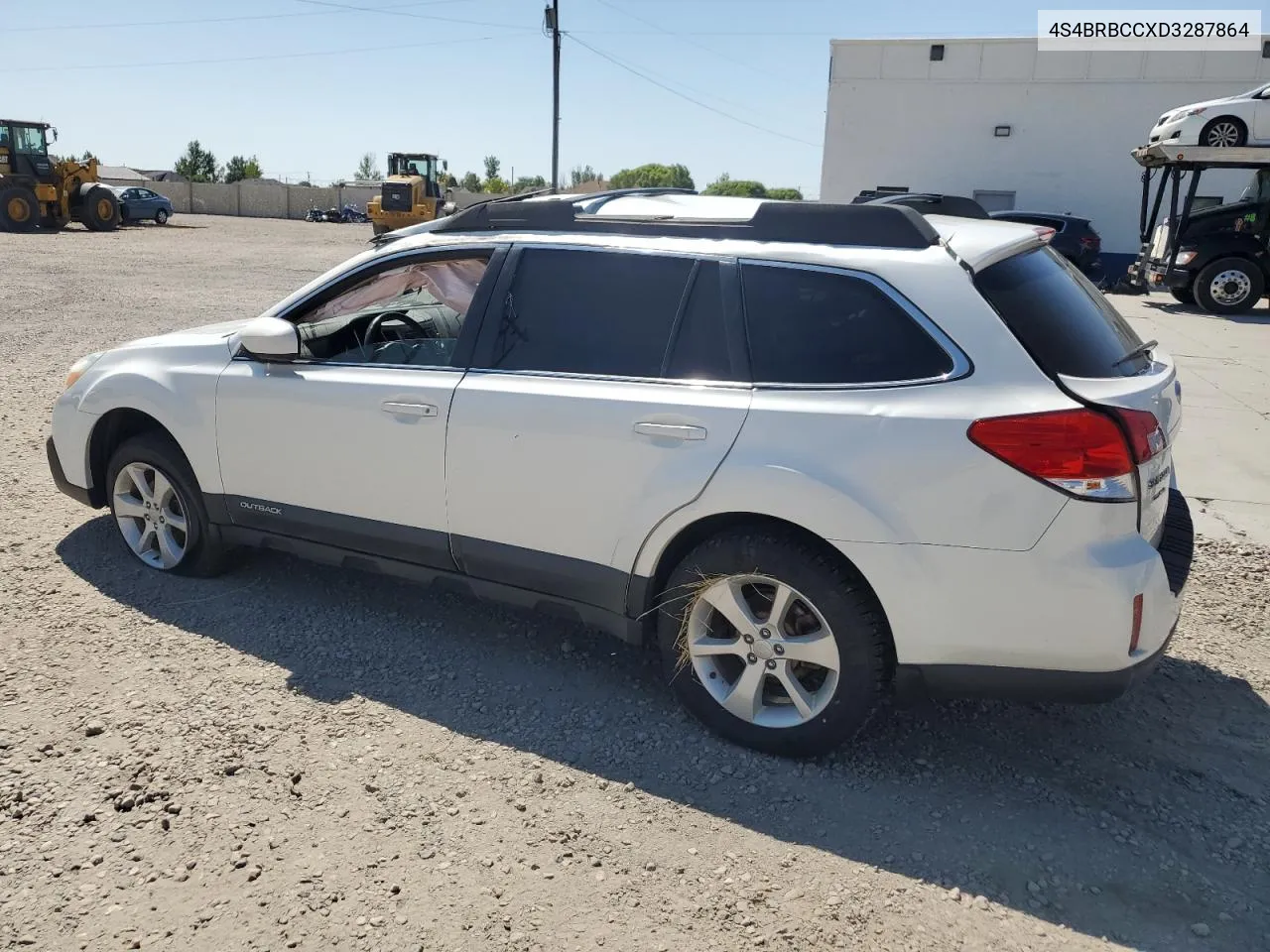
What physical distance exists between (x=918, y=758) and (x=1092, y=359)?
1.40 m

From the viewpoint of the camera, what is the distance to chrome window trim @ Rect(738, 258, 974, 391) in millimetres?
2861

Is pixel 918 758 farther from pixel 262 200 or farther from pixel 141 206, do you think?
pixel 262 200

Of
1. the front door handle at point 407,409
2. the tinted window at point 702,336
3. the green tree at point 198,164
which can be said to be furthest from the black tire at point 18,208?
the green tree at point 198,164

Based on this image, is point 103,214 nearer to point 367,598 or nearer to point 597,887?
point 367,598

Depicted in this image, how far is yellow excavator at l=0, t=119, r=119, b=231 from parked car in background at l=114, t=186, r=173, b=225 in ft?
15.1

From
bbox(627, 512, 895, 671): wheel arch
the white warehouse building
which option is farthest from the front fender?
the white warehouse building

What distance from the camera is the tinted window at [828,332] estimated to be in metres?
2.95

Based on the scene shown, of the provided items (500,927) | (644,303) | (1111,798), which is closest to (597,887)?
(500,927)

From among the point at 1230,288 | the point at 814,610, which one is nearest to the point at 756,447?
the point at 814,610

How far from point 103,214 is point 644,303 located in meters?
34.5

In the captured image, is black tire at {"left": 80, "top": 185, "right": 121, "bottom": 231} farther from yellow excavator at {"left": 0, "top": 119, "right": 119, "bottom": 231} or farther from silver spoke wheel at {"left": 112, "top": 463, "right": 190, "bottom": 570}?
silver spoke wheel at {"left": 112, "top": 463, "right": 190, "bottom": 570}

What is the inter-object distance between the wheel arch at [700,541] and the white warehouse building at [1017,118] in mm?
24684

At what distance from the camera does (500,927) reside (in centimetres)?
249

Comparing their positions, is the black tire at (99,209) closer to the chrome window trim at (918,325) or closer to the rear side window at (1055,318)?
the chrome window trim at (918,325)
